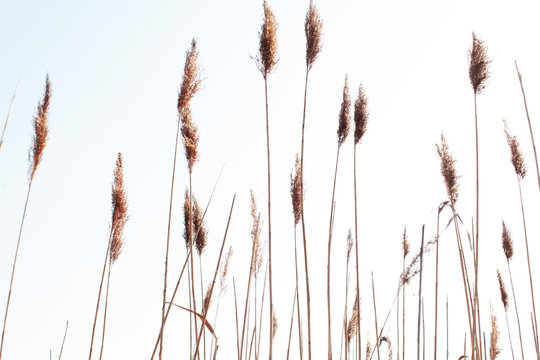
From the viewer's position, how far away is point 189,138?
9.29 ft

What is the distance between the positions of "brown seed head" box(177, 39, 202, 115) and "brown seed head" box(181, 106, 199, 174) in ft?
0.45

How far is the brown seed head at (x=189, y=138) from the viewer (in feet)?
9.26

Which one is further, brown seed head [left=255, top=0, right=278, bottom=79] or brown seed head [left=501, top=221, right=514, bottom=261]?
brown seed head [left=501, top=221, right=514, bottom=261]

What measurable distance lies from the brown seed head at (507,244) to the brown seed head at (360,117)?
227 centimetres

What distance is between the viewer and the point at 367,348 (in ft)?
13.6

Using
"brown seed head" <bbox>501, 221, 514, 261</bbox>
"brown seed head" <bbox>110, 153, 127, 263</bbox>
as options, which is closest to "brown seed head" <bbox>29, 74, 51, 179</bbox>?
"brown seed head" <bbox>110, 153, 127, 263</bbox>

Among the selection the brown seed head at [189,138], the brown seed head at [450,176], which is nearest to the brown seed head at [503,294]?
the brown seed head at [450,176]

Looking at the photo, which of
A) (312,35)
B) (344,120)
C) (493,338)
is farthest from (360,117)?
(493,338)

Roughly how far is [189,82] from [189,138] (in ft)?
1.13

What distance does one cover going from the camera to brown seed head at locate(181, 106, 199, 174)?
2.82m

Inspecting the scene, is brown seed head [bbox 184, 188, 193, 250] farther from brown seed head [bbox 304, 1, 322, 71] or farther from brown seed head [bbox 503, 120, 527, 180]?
brown seed head [bbox 503, 120, 527, 180]

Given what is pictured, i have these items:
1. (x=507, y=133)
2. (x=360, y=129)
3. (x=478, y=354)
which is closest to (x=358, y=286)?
(x=478, y=354)

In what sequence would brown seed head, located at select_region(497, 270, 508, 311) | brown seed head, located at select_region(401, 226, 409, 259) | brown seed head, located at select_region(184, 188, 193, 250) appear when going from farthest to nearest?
brown seed head, located at select_region(497, 270, 508, 311)
brown seed head, located at select_region(401, 226, 409, 259)
brown seed head, located at select_region(184, 188, 193, 250)

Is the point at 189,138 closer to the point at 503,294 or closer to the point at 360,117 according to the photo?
the point at 360,117
